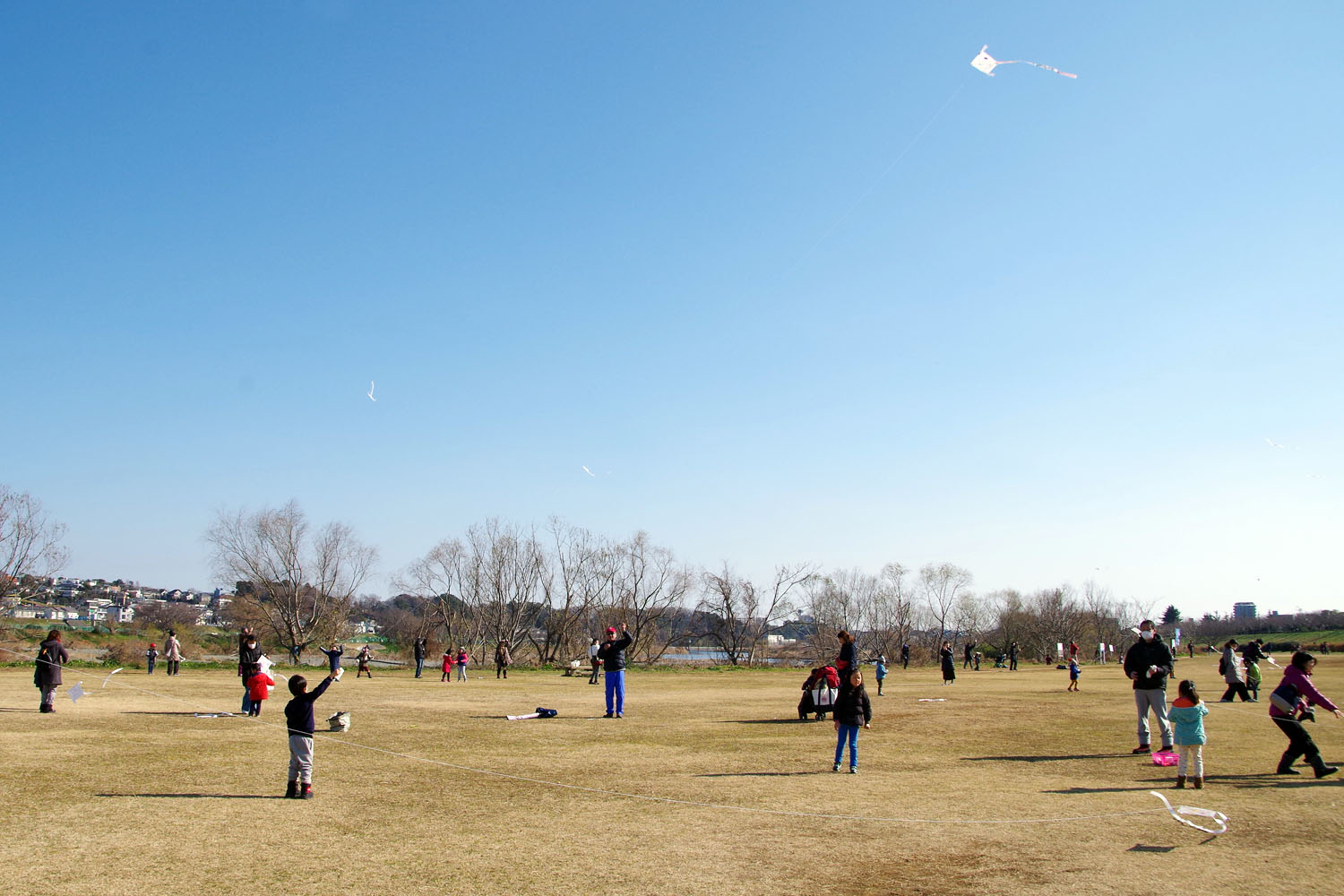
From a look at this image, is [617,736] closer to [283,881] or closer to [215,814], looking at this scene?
[215,814]

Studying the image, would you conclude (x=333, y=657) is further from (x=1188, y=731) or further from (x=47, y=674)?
(x=1188, y=731)

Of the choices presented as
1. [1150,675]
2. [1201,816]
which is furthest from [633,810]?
[1150,675]

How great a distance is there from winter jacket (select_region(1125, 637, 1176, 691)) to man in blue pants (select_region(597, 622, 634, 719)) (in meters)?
9.70

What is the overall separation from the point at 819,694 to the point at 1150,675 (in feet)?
25.3

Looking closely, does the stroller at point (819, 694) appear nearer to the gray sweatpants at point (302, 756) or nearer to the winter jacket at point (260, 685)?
the winter jacket at point (260, 685)

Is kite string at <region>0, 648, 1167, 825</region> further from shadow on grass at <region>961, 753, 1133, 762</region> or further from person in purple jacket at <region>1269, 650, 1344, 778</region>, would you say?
shadow on grass at <region>961, 753, 1133, 762</region>

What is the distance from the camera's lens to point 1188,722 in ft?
34.9

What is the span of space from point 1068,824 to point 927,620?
10279 cm

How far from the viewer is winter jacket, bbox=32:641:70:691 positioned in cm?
1716

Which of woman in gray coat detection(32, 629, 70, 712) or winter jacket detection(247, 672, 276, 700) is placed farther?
woman in gray coat detection(32, 629, 70, 712)

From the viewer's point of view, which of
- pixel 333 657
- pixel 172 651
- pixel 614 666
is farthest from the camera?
pixel 172 651

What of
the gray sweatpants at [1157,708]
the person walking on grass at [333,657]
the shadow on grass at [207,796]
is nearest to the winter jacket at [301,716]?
the shadow on grass at [207,796]

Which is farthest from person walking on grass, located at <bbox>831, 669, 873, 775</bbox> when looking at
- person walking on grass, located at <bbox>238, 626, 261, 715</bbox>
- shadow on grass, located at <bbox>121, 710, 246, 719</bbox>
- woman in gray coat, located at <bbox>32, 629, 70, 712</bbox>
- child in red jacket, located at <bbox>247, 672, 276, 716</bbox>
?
woman in gray coat, located at <bbox>32, 629, 70, 712</bbox>

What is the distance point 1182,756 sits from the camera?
36.0 ft
